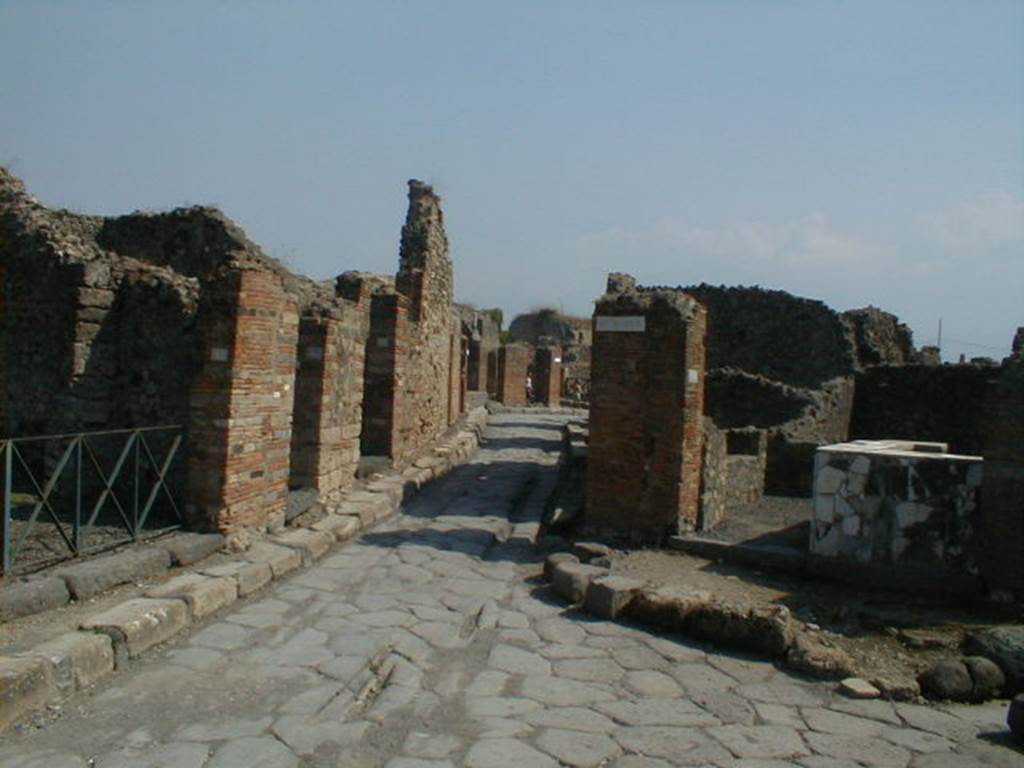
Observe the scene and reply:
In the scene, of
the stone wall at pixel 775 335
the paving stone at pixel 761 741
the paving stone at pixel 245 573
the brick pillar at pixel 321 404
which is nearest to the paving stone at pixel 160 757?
the paving stone at pixel 245 573

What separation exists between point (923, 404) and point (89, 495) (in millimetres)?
15367

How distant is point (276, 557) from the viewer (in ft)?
23.4

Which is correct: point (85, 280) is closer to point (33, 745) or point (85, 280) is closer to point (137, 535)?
point (137, 535)

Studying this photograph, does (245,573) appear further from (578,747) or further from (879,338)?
(879,338)

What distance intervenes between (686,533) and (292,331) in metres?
4.48

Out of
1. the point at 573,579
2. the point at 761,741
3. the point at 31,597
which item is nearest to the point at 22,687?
the point at 31,597

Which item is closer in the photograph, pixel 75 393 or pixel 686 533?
pixel 75 393

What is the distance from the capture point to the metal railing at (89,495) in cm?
604

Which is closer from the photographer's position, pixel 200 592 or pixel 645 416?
pixel 200 592

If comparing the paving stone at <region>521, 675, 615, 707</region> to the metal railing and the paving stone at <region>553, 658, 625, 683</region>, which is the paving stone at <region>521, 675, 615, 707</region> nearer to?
the paving stone at <region>553, 658, 625, 683</region>

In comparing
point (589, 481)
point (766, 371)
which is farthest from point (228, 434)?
point (766, 371)

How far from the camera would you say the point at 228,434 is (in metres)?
7.23

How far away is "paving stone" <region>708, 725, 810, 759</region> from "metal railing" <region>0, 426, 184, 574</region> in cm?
452

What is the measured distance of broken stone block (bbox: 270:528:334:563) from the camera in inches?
299
